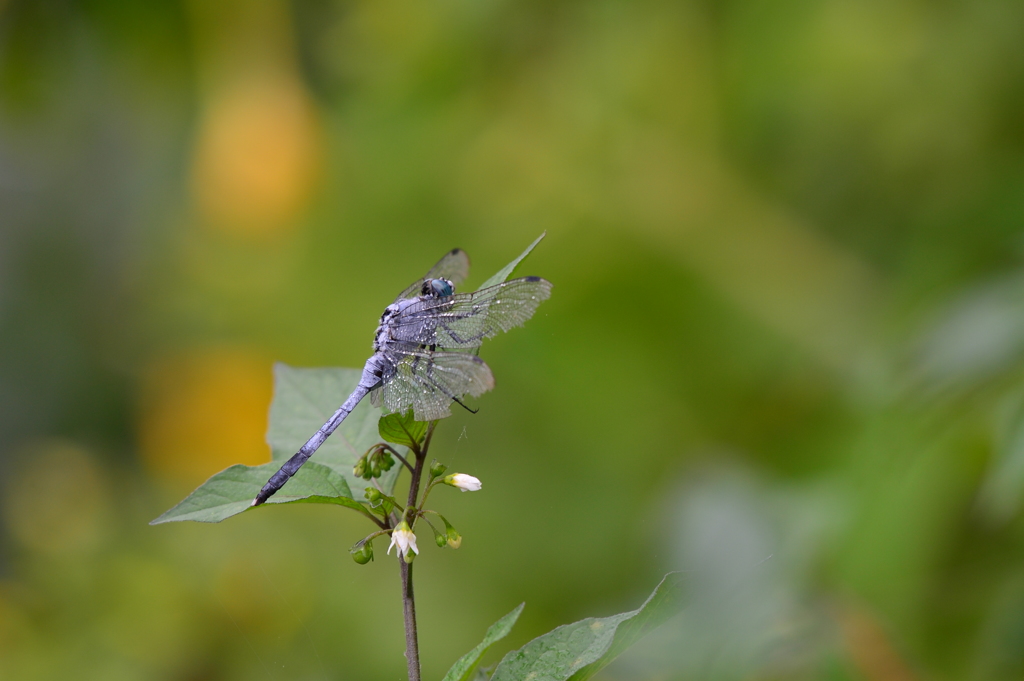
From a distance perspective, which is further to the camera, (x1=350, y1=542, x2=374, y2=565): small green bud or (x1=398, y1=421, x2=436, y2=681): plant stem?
(x1=350, y1=542, x2=374, y2=565): small green bud

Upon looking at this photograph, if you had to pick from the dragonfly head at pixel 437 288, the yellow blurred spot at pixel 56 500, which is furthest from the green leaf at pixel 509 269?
the yellow blurred spot at pixel 56 500

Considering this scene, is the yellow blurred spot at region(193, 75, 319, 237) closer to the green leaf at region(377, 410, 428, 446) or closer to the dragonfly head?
the dragonfly head

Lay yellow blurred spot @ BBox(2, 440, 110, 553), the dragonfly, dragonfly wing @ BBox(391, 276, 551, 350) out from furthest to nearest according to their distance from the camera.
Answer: yellow blurred spot @ BBox(2, 440, 110, 553) → dragonfly wing @ BBox(391, 276, 551, 350) → the dragonfly

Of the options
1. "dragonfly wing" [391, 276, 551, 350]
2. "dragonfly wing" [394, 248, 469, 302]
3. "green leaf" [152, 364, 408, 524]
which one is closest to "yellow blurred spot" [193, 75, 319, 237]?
"dragonfly wing" [394, 248, 469, 302]

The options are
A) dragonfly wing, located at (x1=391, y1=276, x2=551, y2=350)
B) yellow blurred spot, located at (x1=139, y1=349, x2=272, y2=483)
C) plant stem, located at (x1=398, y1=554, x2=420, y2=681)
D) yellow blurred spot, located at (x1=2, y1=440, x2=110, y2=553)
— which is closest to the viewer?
plant stem, located at (x1=398, y1=554, x2=420, y2=681)

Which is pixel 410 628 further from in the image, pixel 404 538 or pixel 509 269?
pixel 509 269

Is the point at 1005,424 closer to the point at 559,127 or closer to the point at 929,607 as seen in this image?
the point at 929,607

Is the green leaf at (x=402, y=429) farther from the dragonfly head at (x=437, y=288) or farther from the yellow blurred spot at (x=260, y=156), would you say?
the yellow blurred spot at (x=260, y=156)
